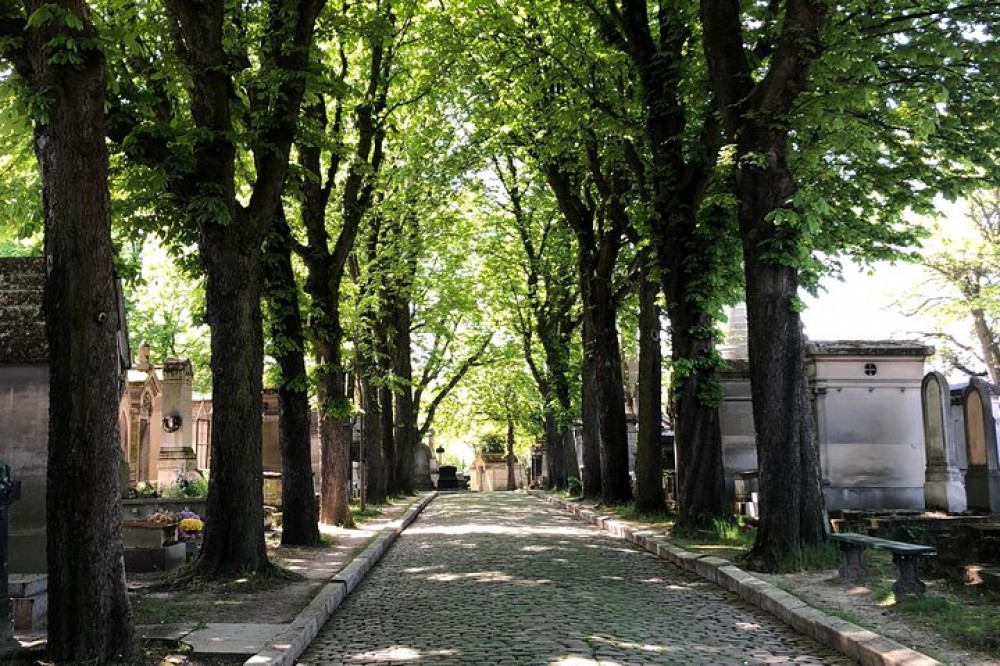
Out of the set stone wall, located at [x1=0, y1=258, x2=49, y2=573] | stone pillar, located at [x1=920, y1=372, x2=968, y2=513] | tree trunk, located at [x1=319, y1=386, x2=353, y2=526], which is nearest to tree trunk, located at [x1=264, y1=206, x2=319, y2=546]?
tree trunk, located at [x1=319, y1=386, x2=353, y2=526]

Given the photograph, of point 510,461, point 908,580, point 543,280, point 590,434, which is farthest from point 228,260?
point 510,461

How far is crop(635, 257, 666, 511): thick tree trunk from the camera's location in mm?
18047

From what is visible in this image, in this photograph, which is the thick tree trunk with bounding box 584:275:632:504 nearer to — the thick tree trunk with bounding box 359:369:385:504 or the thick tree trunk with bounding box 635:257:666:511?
the thick tree trunk with bounding box 635:257:666:511

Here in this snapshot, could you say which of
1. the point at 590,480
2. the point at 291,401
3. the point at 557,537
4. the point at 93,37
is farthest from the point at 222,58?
the point at 590,480

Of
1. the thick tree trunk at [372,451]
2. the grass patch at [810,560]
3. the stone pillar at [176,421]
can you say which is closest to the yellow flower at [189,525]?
the grass patch at [810,560]

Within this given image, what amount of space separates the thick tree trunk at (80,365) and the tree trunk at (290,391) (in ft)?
24.7

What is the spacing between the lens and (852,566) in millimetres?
9570

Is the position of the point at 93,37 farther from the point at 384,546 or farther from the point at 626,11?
the point at 626,11

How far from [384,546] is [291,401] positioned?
2793mm

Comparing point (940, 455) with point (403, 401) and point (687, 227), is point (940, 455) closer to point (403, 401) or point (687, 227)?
point (687, 227)

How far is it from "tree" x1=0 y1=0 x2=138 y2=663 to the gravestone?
12528 millimetres

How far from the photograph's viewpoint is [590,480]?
2580cm

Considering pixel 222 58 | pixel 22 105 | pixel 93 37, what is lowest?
pixel 22 105

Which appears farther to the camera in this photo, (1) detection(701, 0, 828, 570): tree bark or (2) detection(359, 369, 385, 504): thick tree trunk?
(2) detection(359, 369, 385, 504): thick tree trunk
